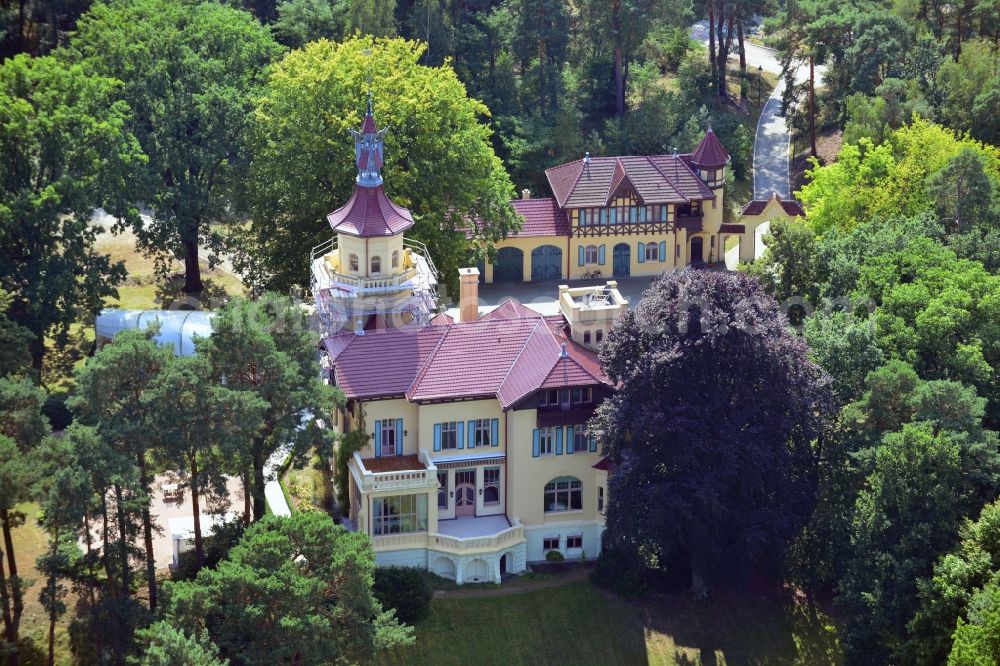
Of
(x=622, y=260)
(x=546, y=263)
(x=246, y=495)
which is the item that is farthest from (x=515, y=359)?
(x=622, y=260)

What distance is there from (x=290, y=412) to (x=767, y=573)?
2159 centimetres

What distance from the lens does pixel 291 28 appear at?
366 ft

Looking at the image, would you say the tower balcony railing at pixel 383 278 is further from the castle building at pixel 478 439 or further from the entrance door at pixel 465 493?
the entrance door at pixel 465 493

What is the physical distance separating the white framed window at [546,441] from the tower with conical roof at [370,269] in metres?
8.16

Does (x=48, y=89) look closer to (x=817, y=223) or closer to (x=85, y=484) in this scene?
(x=85, y=484)

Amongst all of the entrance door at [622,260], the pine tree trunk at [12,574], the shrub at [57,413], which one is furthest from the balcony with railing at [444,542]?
the entrance door at [622,260]

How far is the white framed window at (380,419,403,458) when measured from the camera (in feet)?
238

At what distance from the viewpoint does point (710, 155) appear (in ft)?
326

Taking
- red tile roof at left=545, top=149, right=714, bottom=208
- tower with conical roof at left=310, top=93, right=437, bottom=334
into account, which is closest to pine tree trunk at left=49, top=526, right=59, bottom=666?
tower with conical roof at left=310, top=93, right=437, bottom=334

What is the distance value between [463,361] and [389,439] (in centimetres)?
458

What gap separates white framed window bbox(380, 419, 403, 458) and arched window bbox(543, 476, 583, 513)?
6.64 m

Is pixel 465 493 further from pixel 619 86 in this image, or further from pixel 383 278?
pixel 619 86

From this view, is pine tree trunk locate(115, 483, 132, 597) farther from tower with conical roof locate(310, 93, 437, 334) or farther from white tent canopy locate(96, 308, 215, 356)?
white tent canopy locate(96, 308, 215, 356)

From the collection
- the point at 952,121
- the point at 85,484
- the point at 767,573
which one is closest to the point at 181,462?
the point at 85,484
